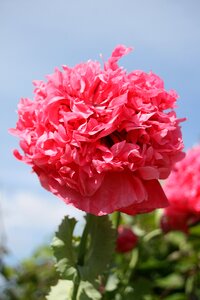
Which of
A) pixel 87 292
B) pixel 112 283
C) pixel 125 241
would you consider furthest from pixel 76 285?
pixel 125 241

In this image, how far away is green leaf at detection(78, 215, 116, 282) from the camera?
49.3 inches

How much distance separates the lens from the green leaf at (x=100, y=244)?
4.11 feet

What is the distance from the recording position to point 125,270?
1802mm

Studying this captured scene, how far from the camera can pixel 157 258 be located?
2299 millimetres

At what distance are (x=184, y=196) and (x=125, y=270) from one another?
31 centimetres

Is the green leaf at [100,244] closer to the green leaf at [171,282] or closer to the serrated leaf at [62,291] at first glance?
the serrated leaf at [62,291]

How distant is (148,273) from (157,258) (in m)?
0.28

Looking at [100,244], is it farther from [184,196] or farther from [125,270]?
[184,196]

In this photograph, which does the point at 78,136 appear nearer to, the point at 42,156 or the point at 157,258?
the point at 42,156

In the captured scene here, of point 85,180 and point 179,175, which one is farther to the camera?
point 179,175

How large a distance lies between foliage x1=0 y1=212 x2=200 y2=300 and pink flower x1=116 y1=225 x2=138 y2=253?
0.18 ft

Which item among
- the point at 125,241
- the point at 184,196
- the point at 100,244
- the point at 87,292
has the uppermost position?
the point at 184,196

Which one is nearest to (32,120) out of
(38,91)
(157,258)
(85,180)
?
(38,91)

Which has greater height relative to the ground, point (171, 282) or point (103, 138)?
point (103, 138)
